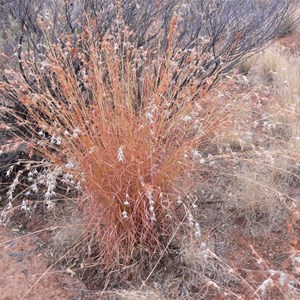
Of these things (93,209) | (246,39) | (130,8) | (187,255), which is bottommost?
(187,255)

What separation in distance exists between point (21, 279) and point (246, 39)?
3.10 meters

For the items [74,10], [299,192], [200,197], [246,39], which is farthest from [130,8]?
[299,192]

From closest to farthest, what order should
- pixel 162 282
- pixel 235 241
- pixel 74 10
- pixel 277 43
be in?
1. pixel 162 282
2. pixel 235 241
3. pixel 74 10
4. pixel 277 43

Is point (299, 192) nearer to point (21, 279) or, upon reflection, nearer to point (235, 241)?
point (235, 241)

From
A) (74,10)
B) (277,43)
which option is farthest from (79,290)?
(277,43)

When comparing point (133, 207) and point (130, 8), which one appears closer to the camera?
point (133, 207)

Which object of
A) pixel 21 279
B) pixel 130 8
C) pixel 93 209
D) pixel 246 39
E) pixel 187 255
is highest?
pixel 130 8

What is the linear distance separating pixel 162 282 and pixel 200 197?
A: 0.83 m

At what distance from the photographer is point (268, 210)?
3133mm

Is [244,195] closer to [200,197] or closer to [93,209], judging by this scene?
[200,197]

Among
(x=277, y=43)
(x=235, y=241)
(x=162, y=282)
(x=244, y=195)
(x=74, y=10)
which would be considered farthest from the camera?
(x=277, y=43)

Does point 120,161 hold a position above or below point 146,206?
above

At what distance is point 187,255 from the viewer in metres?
2.78

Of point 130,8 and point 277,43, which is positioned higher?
point 130,8
